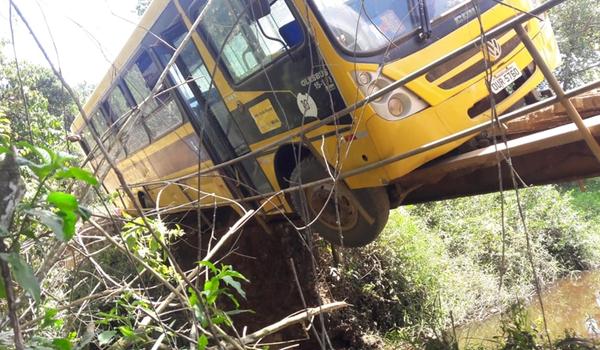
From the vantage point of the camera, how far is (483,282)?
865 centimetres

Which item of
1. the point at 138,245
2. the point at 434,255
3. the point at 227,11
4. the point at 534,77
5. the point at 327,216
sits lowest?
the point at 434,255

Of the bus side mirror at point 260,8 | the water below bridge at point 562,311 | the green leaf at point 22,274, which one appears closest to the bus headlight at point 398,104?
the bus side mirror at point 260,8

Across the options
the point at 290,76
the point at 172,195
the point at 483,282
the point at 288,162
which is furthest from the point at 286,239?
the point at 483,282

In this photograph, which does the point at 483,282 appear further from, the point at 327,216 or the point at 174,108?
the point at 174,108

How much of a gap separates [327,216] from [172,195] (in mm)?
2924

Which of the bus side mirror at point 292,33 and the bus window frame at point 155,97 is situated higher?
the bus window frame at point 155,97

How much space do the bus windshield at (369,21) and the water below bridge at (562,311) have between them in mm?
4500

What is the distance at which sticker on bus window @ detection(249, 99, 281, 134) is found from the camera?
13.1ft

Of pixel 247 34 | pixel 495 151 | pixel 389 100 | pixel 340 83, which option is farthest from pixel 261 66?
pixel 495 151

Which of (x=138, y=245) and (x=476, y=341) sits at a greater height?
(x=138, y=245)

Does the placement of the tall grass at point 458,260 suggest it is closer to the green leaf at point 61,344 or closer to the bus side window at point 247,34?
the bus side window at point 247,34

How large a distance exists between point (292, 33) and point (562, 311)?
6.82m

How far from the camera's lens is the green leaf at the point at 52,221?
42.6 inches

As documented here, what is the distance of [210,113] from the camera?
4727mm
